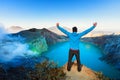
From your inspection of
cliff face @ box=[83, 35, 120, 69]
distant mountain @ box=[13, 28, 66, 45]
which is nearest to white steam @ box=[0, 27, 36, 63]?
distant mountain @ box=[13, 28, 66, 45]

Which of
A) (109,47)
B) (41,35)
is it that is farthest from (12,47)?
(109,47)

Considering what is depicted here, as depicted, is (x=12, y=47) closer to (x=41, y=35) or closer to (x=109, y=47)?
(x=41, y=35)

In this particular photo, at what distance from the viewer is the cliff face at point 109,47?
41.6m

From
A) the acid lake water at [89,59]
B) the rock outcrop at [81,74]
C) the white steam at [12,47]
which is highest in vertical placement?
the rock outcrop at [81,74]

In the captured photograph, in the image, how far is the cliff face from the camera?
41.6 meters

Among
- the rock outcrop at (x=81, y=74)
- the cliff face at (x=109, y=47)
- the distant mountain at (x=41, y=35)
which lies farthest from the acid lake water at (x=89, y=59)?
the rock outcrop at (x=81, y=74)

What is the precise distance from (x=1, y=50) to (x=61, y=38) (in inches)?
1052

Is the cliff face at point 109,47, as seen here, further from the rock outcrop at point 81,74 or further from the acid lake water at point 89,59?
the rock outcrop at point 81,74

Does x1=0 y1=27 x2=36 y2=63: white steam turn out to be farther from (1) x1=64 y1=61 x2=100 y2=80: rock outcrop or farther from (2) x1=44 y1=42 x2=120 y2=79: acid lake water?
(1) x1=64 y1=61 x2=100 y2=80: rock outcrop

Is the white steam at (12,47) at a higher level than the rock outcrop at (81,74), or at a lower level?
lower

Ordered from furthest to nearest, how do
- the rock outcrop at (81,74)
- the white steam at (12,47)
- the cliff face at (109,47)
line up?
the cliff face at (109,47) < the white steam at (12,47) < the rock outcrop at (81,74)

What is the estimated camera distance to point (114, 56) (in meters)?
43.4

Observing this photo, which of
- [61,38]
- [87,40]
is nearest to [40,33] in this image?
[61,38]

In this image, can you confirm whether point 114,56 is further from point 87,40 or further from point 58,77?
point 58,77
